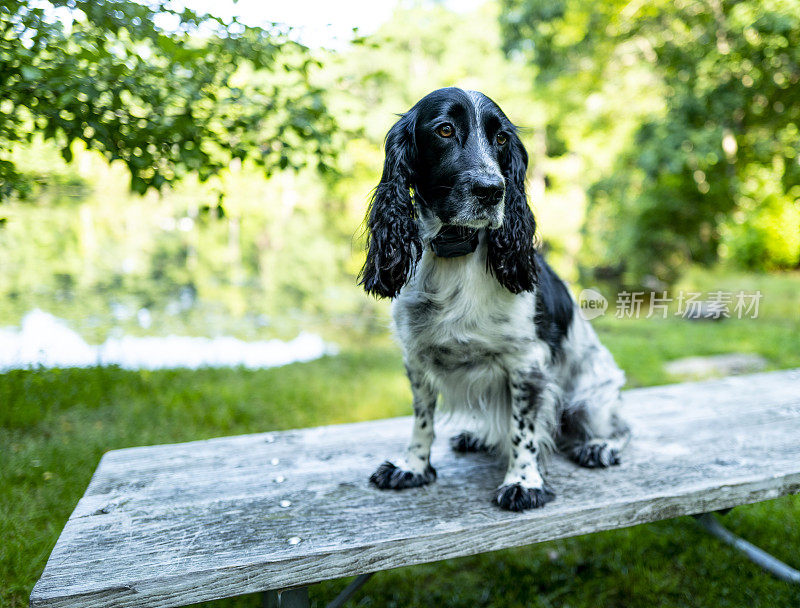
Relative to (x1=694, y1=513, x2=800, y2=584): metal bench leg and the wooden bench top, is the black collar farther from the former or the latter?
(x1=694, y1=513, x2=800, y2=584): metal bench leg

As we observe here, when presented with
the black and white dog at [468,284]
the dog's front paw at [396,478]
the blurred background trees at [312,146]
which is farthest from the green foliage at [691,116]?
the dog's front paw at [396,478]

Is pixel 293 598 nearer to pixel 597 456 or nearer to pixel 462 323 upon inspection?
pixel 462 323

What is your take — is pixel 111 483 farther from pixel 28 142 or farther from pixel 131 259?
pixel 131 259

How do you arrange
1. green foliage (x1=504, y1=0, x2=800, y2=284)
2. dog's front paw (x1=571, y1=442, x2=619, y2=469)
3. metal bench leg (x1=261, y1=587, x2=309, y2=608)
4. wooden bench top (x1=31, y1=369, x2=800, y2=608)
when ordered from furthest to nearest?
green foliage (x1=504, y1=0, x2=800, y2=284) < dog's front paw (x1=571, y1=442, x2=619, y2=469) < metal bench leg (x1=261, y1=587, x2=309, y2=608) < wooden bench top (x1=31, y1=369, x2=800, y2=608)

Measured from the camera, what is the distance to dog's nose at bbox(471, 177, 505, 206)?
1.96m

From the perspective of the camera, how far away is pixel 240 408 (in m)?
4.71

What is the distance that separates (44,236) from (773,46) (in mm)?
18111

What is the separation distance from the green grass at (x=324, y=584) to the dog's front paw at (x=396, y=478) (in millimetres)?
750

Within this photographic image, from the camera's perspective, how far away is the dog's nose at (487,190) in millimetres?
1958

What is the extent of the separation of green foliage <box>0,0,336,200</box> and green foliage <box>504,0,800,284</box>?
6.80 m

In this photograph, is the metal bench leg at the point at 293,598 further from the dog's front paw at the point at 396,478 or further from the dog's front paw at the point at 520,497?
the dog's front paw at the point at 520,497

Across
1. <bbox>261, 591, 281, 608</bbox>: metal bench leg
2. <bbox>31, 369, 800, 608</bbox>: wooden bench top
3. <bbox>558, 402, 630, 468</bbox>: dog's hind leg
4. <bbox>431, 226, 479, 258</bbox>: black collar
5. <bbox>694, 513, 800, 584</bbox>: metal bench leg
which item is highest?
<bbox>431, 226, 479, 258</bbox>: black collar

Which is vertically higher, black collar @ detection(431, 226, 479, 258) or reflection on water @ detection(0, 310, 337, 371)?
black collar @ detection(431, 226, 479, 258)

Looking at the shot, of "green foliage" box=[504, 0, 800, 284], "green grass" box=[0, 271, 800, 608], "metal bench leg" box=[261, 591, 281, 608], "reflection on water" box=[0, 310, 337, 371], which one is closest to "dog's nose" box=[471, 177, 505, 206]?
"metal bench leg" box=[261, 591, 281, 608]
